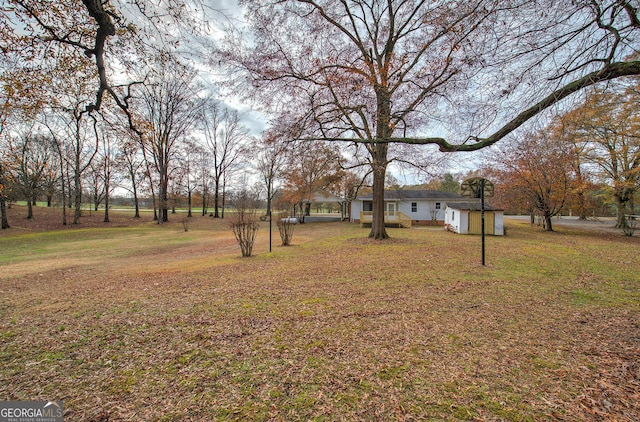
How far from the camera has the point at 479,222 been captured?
17.2 m

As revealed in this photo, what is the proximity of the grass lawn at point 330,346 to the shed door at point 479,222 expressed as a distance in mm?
10765

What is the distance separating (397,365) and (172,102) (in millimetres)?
31648

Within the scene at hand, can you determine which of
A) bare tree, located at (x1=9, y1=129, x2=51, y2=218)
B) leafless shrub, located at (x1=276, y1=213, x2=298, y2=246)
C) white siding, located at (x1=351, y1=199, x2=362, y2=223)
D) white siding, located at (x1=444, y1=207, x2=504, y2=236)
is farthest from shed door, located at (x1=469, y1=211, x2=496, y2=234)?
bare tree, located at (x1=9, y1=129, x2=51, y2=218)

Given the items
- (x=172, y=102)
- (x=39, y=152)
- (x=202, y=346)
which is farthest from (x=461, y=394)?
(x=39, y=152)

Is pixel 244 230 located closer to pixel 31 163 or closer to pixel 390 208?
pixel 390 208

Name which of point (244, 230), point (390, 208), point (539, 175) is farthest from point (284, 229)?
point (539, 175)

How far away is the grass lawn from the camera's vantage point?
2158mm

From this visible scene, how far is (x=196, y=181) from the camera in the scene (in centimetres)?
3759

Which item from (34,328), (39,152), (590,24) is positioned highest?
(39,152)

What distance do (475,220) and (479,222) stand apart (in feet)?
0.87

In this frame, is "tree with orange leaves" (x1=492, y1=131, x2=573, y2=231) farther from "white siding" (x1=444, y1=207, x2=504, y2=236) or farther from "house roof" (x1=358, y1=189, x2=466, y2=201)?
"house roof" (x1=358, y1=189, x2=466, y2=201)

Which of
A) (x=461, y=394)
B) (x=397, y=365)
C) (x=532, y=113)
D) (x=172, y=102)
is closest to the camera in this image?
(x=461, y=394)

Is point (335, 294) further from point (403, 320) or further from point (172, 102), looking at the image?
point (172, 102)

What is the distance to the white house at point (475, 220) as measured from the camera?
16.8 m
